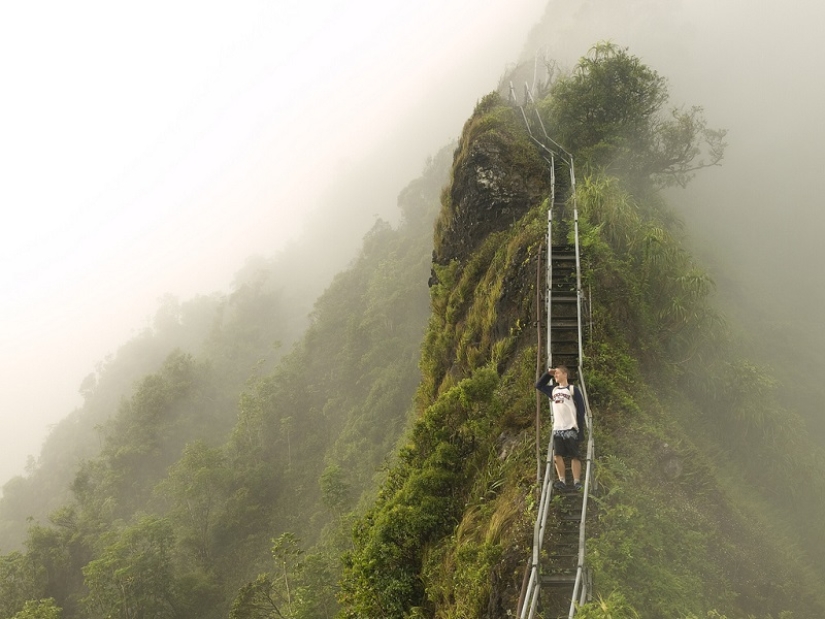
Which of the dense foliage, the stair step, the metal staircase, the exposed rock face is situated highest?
the exposed rock face

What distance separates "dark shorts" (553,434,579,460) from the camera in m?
5.96

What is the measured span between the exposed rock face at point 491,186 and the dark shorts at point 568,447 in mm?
6946

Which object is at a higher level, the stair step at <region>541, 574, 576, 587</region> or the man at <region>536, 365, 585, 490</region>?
the man at <region>536, 365, 585, 490</region>

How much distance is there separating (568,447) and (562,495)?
2.03 feet

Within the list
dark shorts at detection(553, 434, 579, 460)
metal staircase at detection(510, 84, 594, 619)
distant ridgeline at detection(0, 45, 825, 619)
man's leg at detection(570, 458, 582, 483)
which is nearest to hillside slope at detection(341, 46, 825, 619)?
distant ridgeline at detection(0, 45, 825, 619)

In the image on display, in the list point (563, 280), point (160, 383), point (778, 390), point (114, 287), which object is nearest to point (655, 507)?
point (563, 280)

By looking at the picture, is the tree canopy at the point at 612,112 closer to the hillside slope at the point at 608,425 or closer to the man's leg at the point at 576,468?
the hillside slope at the point at 608,425

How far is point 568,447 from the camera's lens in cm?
596

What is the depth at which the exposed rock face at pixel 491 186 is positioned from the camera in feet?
39.3

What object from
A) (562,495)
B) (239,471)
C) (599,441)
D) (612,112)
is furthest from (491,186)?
(239,471)

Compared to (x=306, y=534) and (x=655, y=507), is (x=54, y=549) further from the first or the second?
(x=655, y=507)

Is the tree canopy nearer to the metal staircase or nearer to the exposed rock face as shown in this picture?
the exposed rock face

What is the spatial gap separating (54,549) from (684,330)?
4039 centimetres

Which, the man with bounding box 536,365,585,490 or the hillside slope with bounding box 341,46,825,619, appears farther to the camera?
the man with bounding box 536,365,585,490
